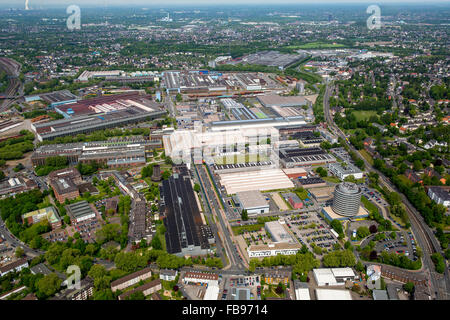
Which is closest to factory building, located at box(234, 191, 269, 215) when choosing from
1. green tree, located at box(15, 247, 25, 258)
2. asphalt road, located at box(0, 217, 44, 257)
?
asphalt road, located at box(0, 217, 44, 257)

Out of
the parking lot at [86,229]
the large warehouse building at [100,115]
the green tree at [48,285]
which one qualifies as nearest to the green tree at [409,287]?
the green tree at [48,285]

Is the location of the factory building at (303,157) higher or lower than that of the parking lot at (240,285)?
higher

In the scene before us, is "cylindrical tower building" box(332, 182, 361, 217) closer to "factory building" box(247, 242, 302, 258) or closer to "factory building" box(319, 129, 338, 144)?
"factory building" box(247, 242, 302, 258)

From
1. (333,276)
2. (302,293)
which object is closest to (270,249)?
(302,293)

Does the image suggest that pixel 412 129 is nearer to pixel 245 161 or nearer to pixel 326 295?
pixel 245 161

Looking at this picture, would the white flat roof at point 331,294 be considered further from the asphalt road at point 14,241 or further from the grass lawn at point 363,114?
the grass lawn at point 363,114

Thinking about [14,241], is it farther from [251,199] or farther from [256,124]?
[256,124]

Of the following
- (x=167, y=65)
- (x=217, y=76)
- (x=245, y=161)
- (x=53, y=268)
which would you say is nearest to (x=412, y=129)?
(x=245, y=161)
